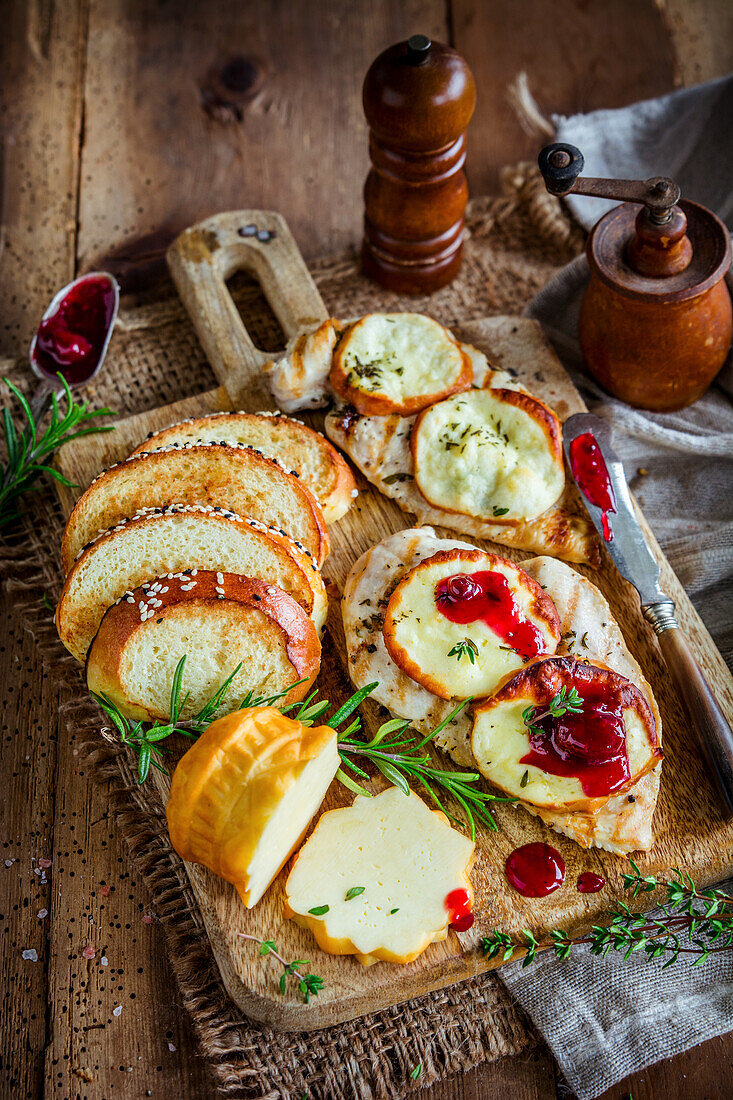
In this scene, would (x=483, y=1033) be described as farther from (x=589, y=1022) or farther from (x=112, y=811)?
(x=112, y=811)

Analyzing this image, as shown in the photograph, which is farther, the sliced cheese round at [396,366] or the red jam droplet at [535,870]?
the sliced cheese round at [396,366]

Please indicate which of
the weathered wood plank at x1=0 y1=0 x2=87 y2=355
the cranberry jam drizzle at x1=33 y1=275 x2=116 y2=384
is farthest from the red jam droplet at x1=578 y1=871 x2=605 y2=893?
the weathered wood plank at x1=0 y1=0 x2=87 y2=355

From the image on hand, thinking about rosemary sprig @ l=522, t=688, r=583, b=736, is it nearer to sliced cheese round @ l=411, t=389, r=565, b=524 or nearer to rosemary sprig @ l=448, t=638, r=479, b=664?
rosemary sprig @ l=448, t=638, r=479, b=664

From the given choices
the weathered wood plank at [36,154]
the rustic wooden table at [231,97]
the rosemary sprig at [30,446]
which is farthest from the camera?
the rustic wooden table at [231,97]

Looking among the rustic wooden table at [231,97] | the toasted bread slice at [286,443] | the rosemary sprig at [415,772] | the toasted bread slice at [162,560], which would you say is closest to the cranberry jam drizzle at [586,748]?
the rosemary sprig at [415,772]

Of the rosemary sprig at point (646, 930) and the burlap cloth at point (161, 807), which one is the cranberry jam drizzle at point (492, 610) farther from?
the burlap cloth at point (161, 807)

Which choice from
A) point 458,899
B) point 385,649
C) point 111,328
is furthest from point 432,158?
point 458,899

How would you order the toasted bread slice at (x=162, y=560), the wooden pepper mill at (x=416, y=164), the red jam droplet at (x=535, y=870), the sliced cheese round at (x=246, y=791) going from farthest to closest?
the wooden pepper mill at (x=416, y=164), the toasted bread slice at (x=162, y=560), the red jam droplet at (x=535, y=870), the sliced cheese round at (x=246, y=791)
